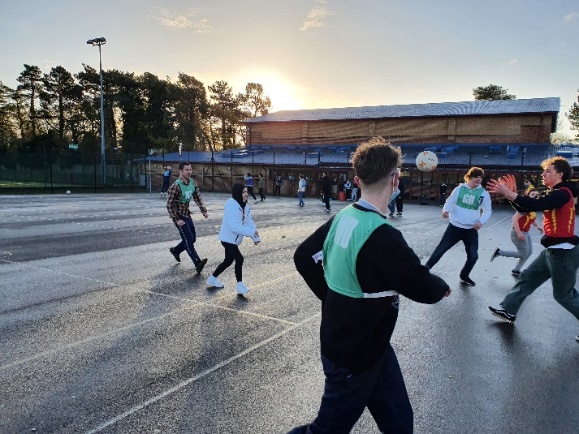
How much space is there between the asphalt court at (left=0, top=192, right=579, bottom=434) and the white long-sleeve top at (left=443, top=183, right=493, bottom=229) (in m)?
1.17

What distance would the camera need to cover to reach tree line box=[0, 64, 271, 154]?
6275 cm

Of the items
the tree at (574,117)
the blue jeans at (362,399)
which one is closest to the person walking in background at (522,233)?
the blue jeans at (362,399)

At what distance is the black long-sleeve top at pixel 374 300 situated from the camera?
1.90 metres

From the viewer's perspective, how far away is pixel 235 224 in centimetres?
605

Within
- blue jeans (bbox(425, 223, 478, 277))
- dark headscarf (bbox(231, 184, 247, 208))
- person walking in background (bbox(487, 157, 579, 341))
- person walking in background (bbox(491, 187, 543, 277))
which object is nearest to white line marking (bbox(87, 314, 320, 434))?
dark headscarf (bbox(231, 184, 247, 208))

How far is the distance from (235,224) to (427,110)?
3755 cm

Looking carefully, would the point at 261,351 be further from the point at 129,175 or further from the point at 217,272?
the point at 129,175

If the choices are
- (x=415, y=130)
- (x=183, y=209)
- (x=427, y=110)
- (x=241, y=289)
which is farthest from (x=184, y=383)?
(x=427, y=110)

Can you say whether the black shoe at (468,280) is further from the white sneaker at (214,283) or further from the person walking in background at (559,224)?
the white sneaker at (214,283)

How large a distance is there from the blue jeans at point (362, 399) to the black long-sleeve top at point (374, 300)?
7 cm

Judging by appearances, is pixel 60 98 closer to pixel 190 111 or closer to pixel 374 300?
pixel 190 111

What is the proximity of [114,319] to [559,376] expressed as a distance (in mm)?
5035

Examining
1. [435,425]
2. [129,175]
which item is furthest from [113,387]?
[129,175]

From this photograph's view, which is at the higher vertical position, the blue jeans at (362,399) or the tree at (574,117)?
the tree at (574,117)
